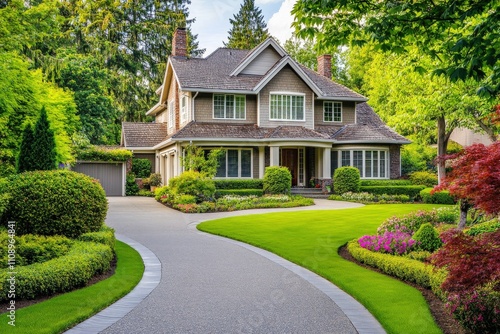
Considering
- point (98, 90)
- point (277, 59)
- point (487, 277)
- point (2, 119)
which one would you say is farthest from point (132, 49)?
point (487, 277)

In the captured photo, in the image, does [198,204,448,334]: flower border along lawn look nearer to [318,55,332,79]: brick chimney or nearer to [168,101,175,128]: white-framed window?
[168,101,175,128]: white-framed window

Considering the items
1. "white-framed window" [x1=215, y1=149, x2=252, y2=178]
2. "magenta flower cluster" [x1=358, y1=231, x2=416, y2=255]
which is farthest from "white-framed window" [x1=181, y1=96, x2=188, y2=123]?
"magenta flower cluster" [x1=358, y1=231, x2=416, y2=255]

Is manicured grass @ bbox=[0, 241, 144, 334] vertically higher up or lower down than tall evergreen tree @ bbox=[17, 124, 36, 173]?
lower down

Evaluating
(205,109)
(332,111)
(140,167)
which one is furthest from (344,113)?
(140,167)

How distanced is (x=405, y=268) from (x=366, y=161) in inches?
873

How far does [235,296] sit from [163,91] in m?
29.3

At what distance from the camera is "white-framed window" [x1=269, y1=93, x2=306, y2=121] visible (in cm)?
2975

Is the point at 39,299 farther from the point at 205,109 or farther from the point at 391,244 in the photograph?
the point at 205,109

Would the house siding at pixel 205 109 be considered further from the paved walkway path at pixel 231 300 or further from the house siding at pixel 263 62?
the paved walkway path at pixel 231 300

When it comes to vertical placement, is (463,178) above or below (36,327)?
above

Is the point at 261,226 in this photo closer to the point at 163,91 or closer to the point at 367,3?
the point at 367,3

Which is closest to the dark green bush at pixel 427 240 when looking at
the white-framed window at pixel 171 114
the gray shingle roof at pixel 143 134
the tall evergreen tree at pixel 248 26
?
the white-framed window at pixel 171 114

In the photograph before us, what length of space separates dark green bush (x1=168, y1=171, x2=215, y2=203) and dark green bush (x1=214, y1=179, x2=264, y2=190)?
3033 mm

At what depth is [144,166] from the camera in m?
33.6
